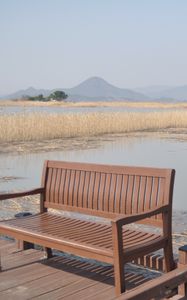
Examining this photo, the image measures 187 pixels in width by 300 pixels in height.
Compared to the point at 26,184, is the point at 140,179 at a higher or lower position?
higher

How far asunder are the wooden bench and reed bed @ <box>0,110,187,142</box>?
47.9 ft

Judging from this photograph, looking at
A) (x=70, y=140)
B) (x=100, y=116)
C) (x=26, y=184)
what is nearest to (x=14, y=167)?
(x=26, y=184)

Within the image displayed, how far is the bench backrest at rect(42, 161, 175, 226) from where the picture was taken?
3826 millimetres

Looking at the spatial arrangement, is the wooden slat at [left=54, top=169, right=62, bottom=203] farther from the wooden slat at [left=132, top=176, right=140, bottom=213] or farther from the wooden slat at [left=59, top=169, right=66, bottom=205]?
the wooden slat at [left=132, top=176, right=140, bottom=213]

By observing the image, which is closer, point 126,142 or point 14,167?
point 14,167

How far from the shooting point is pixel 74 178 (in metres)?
4.53

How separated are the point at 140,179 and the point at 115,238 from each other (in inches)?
34.6

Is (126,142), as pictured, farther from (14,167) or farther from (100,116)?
(14,167)

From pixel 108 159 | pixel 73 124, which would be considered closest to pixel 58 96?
pixel 73 124

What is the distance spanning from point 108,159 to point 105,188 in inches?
377

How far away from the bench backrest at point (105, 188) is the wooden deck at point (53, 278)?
1.55 ft

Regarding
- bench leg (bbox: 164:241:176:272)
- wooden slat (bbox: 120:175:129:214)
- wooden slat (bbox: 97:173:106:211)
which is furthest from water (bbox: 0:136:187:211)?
bench leg (bbox: 164:241:176:272)

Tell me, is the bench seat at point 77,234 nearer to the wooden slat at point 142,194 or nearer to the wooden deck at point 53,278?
the wooden slat at point 142,194

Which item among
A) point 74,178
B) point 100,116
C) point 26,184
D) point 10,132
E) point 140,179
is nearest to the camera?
point 140,179
